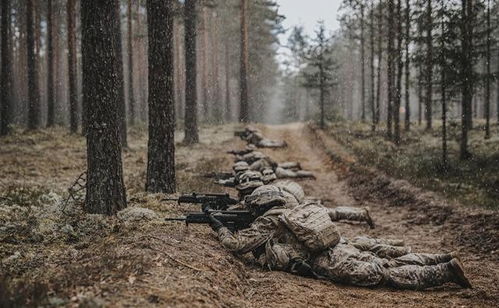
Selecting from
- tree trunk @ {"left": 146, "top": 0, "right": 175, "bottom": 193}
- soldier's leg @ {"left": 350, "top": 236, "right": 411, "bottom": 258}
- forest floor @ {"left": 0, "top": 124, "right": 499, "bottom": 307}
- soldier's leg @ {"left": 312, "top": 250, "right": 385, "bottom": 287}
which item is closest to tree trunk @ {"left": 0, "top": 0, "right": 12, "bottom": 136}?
forest floor @ {"left": 0, "top": 124, "right": 499, "bottom": 307}

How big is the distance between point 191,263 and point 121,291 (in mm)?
1243

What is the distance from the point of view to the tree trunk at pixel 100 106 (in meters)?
6.41

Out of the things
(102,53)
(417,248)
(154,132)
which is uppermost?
(102,53)

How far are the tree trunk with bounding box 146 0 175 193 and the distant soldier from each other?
326cm

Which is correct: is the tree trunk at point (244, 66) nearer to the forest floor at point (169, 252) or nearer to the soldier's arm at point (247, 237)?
the forest floor at point (169, 252)

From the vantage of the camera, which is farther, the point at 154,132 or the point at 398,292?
the point at 154,132

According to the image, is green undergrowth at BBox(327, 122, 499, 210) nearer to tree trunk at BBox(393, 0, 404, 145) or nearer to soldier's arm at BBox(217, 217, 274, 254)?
tree trunk at BBox(393, 0, 404, 145)

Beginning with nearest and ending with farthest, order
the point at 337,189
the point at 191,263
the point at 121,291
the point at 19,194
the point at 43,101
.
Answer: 1. the point at 121,291
2. the point at 191,263
3. the point at 19,194
4. the point at 337,189
5. the point at 43,101

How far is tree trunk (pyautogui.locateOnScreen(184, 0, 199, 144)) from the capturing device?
1797 centimetres

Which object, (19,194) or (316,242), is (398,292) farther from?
(19,194)

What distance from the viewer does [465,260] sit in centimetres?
660

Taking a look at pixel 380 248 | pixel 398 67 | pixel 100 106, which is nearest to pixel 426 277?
pixel 380 248

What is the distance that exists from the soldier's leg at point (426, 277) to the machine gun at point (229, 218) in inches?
82.8

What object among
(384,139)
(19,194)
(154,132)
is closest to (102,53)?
(154,132)
